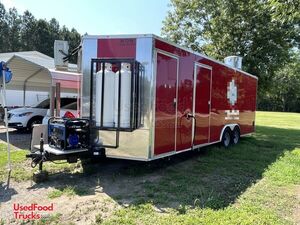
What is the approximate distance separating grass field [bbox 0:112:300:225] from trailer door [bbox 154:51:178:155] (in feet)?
2.36

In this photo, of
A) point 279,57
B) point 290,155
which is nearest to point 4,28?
point 279,57

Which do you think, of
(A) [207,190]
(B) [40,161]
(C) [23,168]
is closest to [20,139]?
(C) [23,168]

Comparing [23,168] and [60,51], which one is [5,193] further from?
[60,51]

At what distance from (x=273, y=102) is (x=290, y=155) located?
2467 inches

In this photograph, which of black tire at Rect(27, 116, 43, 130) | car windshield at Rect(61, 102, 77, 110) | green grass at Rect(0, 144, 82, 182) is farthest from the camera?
black tire at Rect(27, 116, 43, 130)

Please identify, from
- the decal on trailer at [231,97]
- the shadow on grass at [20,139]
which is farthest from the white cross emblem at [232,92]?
the shadow on grass at [20,139]

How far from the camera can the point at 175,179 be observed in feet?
24.8

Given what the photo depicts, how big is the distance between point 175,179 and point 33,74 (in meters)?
13.1

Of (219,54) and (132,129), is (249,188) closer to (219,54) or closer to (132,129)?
(132,129)

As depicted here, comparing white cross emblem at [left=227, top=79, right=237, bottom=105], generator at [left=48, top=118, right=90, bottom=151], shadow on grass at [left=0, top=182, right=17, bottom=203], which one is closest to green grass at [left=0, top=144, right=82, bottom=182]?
shadow on grass at [left=0, top=182, right=17, bottom=203]

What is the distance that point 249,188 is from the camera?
7.17m

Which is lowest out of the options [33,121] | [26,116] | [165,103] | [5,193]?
[5,193]

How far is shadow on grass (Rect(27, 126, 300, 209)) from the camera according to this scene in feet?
20.7

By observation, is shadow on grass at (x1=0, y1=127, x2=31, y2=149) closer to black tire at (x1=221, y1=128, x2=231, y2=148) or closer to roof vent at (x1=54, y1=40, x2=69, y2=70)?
roof vent at (x1=54, y1=40, x2=69, y2=70)
